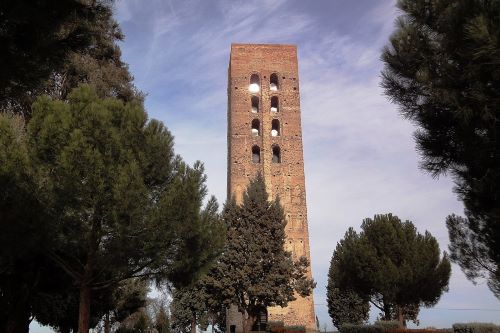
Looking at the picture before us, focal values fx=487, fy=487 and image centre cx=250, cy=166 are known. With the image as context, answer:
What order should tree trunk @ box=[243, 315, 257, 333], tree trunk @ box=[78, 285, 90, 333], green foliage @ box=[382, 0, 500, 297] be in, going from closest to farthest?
green foliage @ box=[382, 0, 500, 297] → tree trunk @ box=[78, 285, 90, 333] → tree trunk @ box=[243, 315, 257, 333]

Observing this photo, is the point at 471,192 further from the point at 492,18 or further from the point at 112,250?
the point at 112,250

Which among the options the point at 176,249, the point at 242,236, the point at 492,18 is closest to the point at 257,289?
the point at 242,236

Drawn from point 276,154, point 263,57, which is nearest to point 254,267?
point 276,154

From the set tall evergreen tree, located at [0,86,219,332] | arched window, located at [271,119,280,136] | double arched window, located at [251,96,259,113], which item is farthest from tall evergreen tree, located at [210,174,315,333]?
double arched window, located at [251,96,259,113]

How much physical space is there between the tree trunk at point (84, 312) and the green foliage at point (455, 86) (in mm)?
7761

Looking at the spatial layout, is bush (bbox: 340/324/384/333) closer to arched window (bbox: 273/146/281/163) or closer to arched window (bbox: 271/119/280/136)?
arched window (bbox: 273/146/281/163)

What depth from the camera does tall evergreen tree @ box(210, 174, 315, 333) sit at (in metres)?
20.5

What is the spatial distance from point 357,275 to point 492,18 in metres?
19.2

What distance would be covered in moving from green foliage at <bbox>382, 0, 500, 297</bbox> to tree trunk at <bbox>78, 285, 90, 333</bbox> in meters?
7.76

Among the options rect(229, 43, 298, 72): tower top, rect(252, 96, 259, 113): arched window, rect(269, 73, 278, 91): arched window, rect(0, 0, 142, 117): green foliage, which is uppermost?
rect(229, 43, 298, 72): tower top

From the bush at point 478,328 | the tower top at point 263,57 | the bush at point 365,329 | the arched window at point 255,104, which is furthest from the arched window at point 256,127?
the bush at point 478,328

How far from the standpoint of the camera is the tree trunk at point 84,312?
10.5 m

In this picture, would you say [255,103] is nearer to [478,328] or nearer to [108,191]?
[478,328]

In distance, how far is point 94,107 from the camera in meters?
10.8
